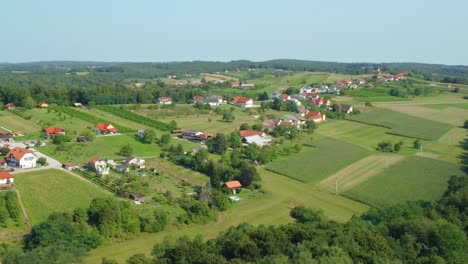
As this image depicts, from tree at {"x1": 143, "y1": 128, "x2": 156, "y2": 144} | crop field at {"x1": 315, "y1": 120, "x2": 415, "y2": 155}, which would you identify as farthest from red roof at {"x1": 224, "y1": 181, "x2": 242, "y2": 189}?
crop field at {"x1": 315, "y1": 120, "x2": 415, "y2": 155}

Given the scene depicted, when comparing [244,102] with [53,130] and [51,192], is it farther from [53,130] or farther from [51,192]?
[51,192]

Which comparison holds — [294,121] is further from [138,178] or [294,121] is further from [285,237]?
[285,237]

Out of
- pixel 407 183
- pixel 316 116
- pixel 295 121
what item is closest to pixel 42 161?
pixel 407 183

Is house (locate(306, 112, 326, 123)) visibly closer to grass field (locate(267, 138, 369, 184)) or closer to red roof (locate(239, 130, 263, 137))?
grass field (locate(267, 138, 369, 184))

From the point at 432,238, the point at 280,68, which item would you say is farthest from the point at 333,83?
the point at 432,238

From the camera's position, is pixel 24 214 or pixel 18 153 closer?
pixel 24 214

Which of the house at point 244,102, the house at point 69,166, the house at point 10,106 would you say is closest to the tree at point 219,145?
the house at point 69,166
